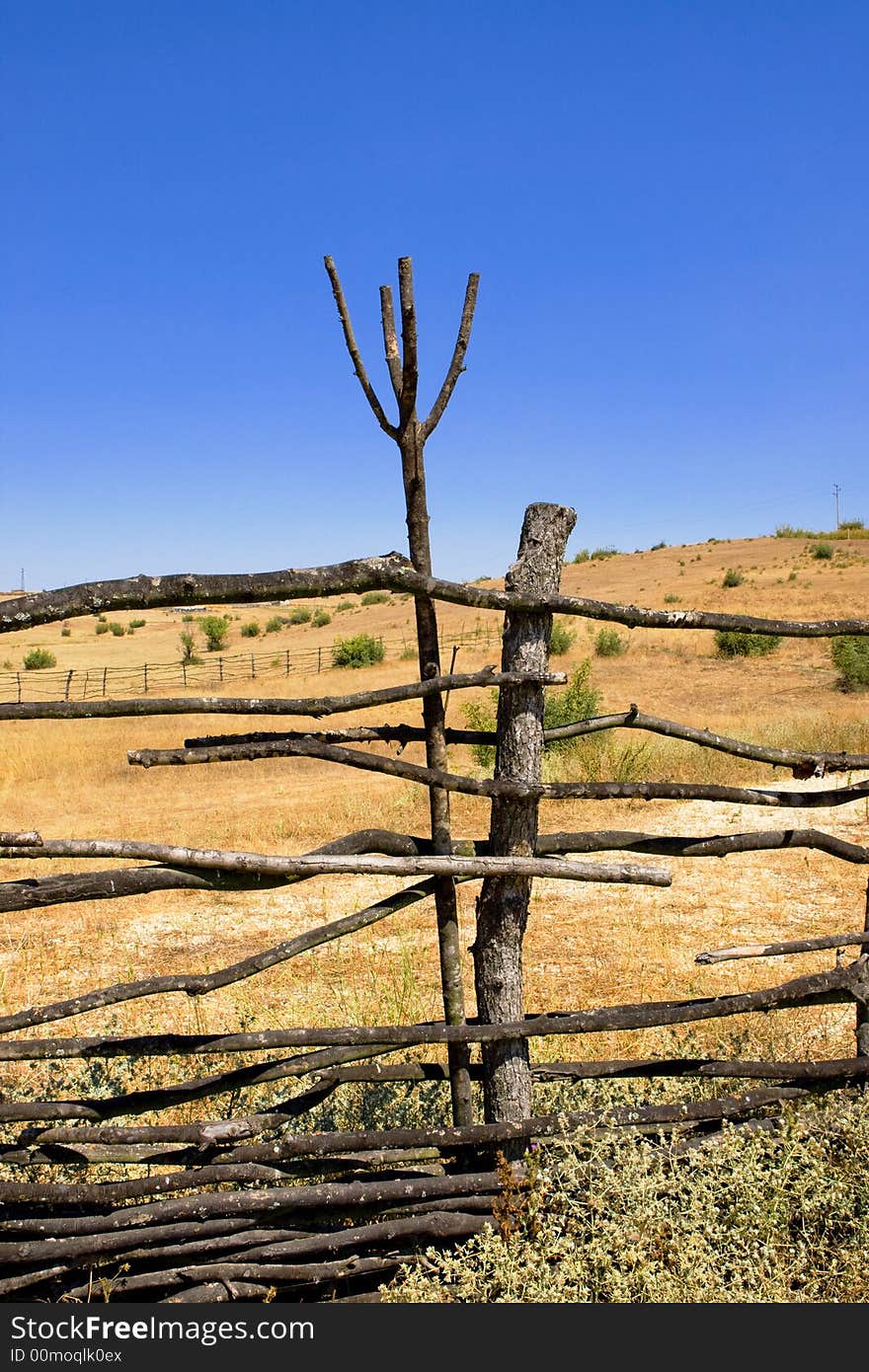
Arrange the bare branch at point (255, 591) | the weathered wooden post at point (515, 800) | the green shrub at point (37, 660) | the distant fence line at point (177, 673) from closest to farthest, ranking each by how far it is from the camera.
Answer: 1. the bare branch at point (255, 591)
2. the weathered wooden post at point (515, 800)
3. the distant fence line at point (177, 673)
4. the green shrub at point (37, 660)

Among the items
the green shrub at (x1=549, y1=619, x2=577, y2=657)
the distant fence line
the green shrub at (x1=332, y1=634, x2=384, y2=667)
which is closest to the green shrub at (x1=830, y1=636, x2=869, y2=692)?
the green shrub at (x1=549, y1=619, x2=577, y2=657)

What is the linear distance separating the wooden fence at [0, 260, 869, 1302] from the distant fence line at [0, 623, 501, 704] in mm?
23674

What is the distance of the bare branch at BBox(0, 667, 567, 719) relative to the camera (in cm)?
234

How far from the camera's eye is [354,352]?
8.07 feet

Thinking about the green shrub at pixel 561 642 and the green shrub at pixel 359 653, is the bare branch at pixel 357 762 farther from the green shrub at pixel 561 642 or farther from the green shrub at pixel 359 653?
the green shrub at pixel 359 653

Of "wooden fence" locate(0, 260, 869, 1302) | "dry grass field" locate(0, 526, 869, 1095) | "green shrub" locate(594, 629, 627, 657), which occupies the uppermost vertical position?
"green shrub" locate(594, 629, 627, 657)

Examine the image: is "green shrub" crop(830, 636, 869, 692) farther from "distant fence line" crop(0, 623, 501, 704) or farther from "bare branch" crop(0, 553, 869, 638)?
"bare branch" crop(0, 553, 869, 638)

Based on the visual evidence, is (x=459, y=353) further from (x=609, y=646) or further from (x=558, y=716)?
(x=609, y=646)

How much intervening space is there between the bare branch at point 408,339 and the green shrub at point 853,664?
55.8 feet

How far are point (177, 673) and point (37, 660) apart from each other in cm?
537

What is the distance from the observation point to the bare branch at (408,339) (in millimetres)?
2305

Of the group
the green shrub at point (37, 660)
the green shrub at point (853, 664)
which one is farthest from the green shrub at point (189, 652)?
the green shrub at point (853, 664)

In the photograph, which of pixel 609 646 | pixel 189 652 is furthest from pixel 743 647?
pixel 189 652
